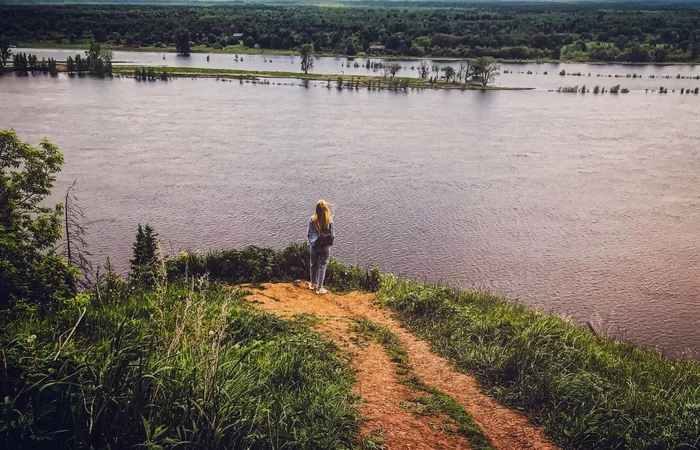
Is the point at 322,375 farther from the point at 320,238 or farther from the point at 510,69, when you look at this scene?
the point at 510,69

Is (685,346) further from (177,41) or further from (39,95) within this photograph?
(177,41)

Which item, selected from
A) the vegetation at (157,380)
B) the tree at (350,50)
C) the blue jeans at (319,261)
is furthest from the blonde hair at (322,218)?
the tree at (350,50)

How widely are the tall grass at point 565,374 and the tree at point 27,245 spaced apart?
6.88 meters

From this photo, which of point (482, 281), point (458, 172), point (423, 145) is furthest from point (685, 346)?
point (423, 145)

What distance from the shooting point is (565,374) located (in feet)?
30.0

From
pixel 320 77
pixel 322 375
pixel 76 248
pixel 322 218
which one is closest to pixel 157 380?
pixel 322 375

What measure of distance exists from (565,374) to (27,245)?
1203cm

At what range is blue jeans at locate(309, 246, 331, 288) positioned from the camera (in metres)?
13.2

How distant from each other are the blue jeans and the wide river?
130 inches

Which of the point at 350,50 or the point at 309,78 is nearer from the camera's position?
the point at 309,78

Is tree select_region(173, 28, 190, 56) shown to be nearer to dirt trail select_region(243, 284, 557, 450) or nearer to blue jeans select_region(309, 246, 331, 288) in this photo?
blue jeans select_region(309, 246, 331, 288)

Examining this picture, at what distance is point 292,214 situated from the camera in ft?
90.1

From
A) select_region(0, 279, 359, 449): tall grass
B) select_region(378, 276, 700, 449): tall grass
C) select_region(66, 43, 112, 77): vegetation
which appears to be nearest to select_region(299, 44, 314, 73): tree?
select_region(66, 43, 112, 77): vegetation

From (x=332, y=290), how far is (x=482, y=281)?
8759 millimetres
